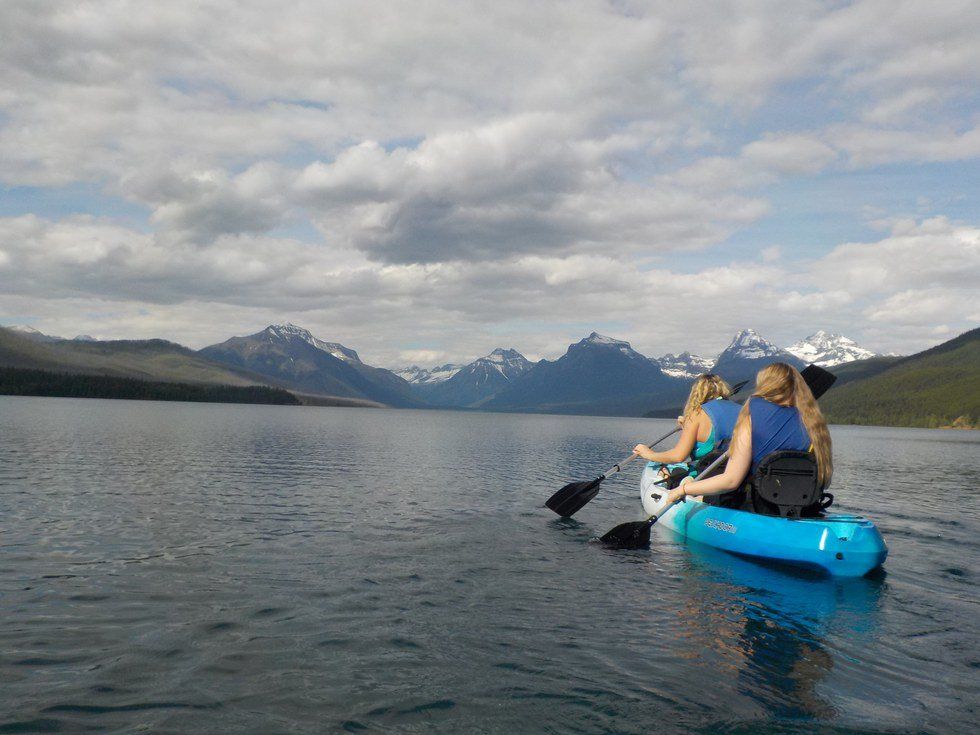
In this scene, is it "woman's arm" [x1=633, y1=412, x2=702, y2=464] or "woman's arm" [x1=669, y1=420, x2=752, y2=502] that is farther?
"woman's arm" [x1=633, y1=412, x2=702, y2=464]

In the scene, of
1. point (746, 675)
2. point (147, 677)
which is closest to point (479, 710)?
point (746, 675)

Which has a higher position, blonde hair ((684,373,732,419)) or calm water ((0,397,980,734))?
blonde hair ((684,373,732,419))

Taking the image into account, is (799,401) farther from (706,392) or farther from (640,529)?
(640,529)

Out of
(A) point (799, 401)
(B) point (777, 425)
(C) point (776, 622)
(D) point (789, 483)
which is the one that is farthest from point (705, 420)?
(C) point (776, 622)

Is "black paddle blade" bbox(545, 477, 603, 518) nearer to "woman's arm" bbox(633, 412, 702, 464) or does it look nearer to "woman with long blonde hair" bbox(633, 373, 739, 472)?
"woman with long blonde hair" bbox(633, 373, 739, 472)

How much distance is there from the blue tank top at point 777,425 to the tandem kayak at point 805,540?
2018 millimetres

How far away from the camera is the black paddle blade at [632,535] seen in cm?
1769

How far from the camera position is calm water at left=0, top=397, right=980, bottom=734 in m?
7.57

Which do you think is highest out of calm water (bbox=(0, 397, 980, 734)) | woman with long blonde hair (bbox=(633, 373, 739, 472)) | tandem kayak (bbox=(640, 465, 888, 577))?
woman with long blonde hair (bbox=(633, 373, 739, 472))

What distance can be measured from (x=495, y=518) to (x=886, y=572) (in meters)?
11.8

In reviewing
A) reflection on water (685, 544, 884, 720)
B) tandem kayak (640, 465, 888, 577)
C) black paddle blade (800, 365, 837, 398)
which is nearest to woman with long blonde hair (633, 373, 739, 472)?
tandem kayak (640, 465, 888, 577)

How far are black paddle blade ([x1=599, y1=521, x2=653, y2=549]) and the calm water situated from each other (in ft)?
1.79

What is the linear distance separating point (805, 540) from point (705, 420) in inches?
163

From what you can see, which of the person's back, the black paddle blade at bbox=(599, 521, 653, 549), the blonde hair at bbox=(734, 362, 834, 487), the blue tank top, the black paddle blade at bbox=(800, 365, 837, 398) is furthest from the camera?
the black paddle blade at bbox=(599, 521, 653, 549)
